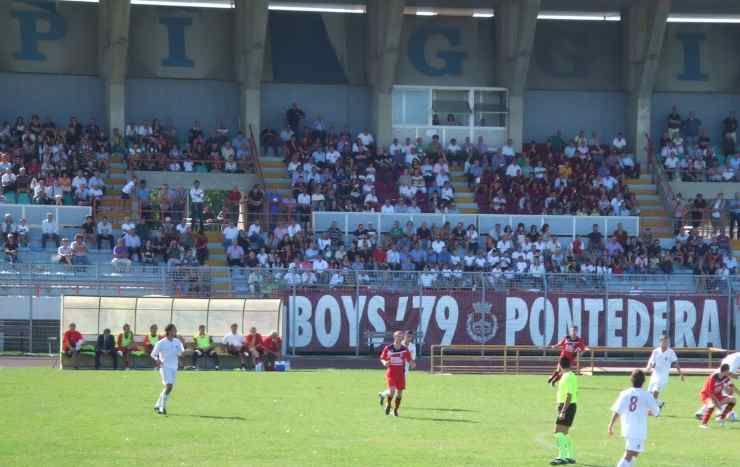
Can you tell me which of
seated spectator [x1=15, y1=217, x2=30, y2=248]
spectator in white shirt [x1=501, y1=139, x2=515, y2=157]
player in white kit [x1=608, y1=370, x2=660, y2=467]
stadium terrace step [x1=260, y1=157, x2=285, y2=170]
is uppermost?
spectator in white shirt [x1=501, y1=139, x2=515, y2=157]

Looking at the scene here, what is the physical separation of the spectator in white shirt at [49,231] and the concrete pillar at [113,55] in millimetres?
7523

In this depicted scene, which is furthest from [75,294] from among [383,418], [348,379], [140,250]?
[383,418]

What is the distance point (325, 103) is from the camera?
5228cm

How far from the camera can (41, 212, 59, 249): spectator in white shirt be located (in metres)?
41.4

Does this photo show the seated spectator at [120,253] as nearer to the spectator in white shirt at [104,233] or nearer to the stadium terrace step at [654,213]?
the spectator in white shirt at [104,233]

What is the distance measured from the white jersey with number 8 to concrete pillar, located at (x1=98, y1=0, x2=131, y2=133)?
112 feet

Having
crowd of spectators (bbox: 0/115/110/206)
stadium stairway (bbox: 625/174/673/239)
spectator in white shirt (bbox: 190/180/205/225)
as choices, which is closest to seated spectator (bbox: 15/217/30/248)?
crowd of spectators (bbox: 0/115/110/206)

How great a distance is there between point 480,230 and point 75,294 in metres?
14.7

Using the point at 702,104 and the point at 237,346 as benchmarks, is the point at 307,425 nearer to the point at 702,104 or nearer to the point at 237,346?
the point at 237,346

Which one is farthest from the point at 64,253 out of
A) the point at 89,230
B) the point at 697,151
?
the point at 697,151

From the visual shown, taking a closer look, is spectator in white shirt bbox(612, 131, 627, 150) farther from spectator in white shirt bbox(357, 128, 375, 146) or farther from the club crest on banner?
the club crest on banner

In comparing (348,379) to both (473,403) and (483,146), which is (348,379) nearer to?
(473,403)

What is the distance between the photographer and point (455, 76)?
52781 millimetres

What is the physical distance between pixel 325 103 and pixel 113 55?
889 centimetres
